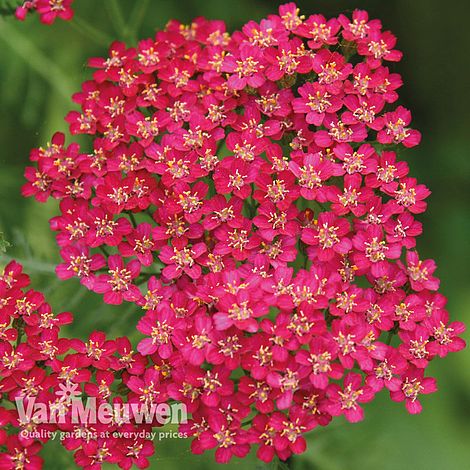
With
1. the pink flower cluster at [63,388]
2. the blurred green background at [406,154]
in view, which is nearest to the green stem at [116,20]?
the blurred green background at [406,154]

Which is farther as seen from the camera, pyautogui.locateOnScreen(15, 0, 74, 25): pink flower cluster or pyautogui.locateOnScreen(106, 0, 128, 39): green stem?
pyautogui.locateOnScreen(106, 0, 128, 39): green stem

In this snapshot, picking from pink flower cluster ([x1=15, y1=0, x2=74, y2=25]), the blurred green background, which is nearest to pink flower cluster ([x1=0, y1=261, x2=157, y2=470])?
the blurred green background

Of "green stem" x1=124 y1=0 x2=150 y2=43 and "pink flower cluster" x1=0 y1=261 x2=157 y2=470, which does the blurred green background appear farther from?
"pink flower cluster" x1=0 y1=261 x2=157 y2=470

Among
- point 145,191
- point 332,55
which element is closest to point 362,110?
point 332,55

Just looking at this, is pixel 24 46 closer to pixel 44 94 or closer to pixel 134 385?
pixel 44 94

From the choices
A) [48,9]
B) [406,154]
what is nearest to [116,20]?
[48,9]

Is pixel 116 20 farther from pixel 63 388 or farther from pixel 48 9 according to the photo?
pixel 63 388
